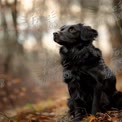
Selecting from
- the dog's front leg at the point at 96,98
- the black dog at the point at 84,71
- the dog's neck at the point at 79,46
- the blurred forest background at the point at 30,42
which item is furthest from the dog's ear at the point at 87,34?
the blurred forest background at the point at 30,42

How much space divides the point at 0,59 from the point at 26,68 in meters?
2.97

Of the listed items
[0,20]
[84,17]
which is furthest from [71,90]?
[0,20]

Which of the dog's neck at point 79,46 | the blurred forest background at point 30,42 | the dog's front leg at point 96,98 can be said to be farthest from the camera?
the blurred forest background at point 30,42

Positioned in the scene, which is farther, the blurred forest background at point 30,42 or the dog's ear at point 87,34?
the blurred forest background at point 30,42

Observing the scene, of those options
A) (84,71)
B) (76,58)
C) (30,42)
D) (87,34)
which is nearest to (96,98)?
(84,71)

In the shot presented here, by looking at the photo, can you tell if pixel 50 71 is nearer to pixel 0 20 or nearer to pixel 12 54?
pixel 0 20

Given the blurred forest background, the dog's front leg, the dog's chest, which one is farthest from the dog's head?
the blurred forest background

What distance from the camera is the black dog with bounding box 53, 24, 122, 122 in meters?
7.00

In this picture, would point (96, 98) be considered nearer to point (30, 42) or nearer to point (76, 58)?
point (76, 58)

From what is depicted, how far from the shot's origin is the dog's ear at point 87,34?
278 inches

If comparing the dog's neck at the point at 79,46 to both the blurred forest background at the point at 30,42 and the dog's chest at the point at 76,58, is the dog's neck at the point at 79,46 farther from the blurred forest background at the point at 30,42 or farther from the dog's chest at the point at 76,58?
the blurred forest background at the point at 30,42

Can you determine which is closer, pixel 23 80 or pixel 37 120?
pixel 37 120

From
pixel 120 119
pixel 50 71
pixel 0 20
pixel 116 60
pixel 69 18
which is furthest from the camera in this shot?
pixel 0 20

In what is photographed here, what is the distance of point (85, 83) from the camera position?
708 cm
